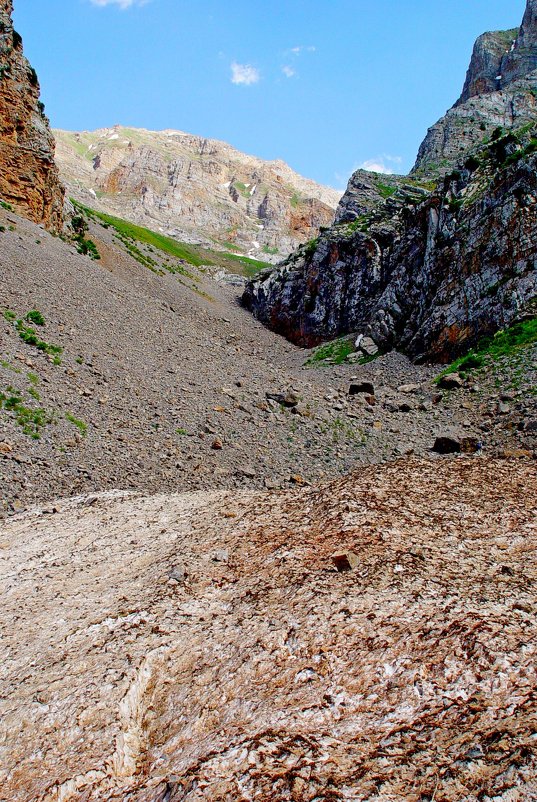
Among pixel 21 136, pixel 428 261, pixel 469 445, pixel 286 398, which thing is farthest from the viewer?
pixel 21 136

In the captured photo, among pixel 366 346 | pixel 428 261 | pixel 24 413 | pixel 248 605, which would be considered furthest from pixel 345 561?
pixel 428 261

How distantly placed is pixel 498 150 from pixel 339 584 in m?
37.7

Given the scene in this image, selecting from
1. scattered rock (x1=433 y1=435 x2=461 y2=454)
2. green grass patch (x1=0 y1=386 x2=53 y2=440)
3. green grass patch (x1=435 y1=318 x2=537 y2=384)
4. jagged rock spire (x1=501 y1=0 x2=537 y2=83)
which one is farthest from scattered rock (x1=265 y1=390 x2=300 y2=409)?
jagged rock spire (x1=501 y1=0 x2=537 y2=83)

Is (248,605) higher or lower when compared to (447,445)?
lower

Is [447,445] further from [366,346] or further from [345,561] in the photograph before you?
[366,346]

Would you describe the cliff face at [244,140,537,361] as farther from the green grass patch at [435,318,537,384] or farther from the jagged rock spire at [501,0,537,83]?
the jagged rock spire at [501,0,537,83]

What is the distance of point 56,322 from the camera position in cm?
2064

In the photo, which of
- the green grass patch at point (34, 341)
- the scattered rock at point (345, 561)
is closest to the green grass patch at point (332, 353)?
the green grass patch at point (34, 341)

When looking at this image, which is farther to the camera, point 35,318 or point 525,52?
point 525,52

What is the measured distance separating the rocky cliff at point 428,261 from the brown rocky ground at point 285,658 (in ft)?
74.8

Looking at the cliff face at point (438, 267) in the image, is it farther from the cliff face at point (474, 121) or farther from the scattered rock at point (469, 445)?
the cliff face at point (474, 121)

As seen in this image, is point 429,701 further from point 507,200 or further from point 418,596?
point 507,200

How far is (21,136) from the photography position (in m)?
36.0

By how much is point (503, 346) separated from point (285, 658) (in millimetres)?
23239
